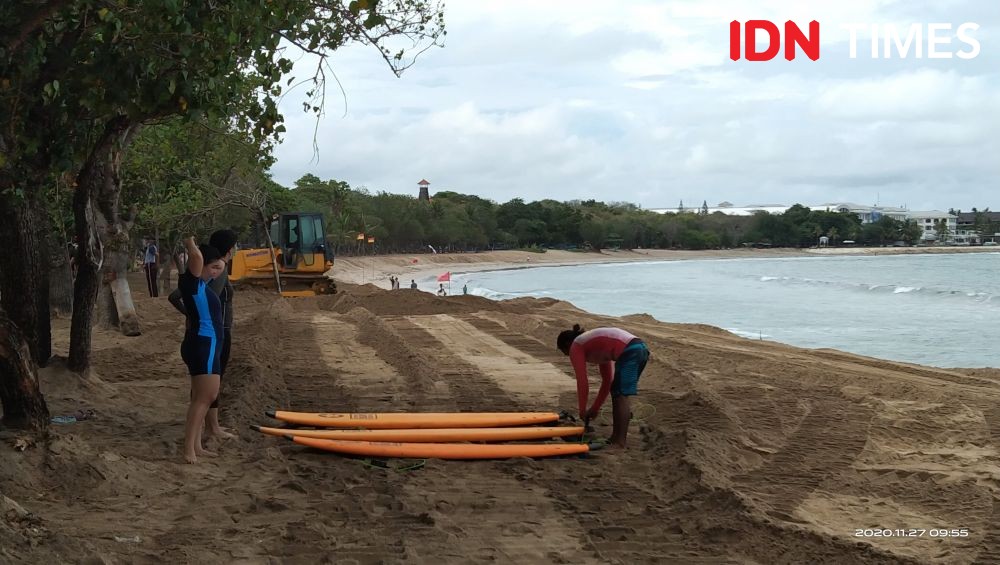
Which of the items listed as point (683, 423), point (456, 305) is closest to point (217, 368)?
point (683, 423)

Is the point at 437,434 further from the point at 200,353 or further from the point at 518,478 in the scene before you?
the point at 200,353

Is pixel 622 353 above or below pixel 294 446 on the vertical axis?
above

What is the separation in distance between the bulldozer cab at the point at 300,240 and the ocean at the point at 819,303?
12.9m

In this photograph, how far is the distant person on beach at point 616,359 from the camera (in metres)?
8.02

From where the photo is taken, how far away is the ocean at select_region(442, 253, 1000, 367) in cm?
2645

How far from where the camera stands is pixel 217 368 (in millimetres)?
7074

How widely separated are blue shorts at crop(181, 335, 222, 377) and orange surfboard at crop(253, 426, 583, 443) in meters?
1.47

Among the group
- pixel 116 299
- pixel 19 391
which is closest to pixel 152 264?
pixel 116 299

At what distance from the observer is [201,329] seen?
22.5ft

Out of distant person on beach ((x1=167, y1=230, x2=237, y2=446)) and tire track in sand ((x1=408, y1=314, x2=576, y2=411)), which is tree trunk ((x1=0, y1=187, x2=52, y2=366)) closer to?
distant person on beach ((x1=167, y1=230, x2=237, y2=446))

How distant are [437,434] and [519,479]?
4.40ft

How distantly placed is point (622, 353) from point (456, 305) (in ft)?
55.4

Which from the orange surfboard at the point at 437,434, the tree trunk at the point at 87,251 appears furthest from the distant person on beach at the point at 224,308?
the tree trunk at the point at 87,251

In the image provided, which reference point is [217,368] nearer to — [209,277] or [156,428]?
[209,277]
